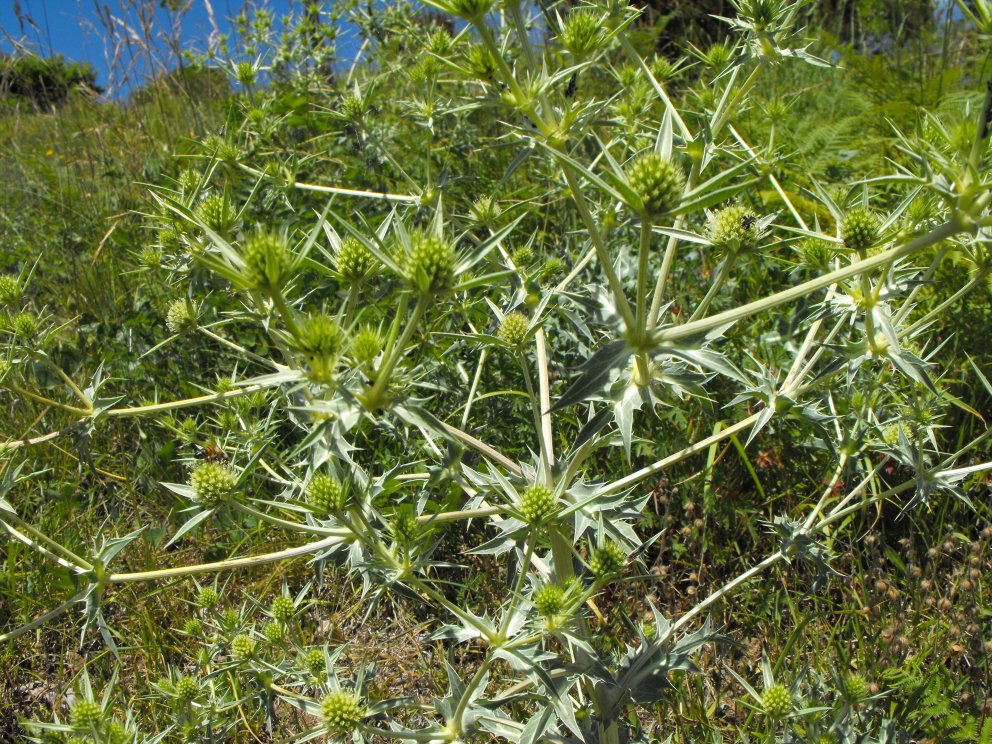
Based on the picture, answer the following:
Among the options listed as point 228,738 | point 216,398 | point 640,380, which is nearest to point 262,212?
point 216,398

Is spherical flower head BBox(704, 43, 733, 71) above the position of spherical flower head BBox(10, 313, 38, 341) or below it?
below

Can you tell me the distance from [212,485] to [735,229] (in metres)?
1.14

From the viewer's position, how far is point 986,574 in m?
1.96

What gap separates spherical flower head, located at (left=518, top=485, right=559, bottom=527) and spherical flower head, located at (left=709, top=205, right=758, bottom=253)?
0.59 m

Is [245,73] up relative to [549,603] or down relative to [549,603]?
up

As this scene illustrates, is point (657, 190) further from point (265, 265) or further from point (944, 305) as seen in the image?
point (944, 305)

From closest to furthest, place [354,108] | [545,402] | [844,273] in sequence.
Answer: [844,273] < [545,402] < [354,108]

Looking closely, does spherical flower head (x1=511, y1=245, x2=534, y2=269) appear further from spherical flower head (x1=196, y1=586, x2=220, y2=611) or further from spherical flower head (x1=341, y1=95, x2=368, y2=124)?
spherical flower head (x1=196, y1=586, x2=220, y2=611)

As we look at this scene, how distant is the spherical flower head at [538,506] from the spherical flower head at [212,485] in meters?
0.54

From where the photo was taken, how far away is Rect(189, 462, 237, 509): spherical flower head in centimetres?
129

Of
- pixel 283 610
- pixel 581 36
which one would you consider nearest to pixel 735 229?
pixel 581 36

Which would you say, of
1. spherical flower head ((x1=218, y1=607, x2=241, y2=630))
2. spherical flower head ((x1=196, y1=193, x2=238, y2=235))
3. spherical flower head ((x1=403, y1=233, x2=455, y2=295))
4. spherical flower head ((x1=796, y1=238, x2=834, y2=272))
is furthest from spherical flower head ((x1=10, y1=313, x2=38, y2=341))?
spherical flower head ((x1=796, y1=238, x2=834, y2=272))

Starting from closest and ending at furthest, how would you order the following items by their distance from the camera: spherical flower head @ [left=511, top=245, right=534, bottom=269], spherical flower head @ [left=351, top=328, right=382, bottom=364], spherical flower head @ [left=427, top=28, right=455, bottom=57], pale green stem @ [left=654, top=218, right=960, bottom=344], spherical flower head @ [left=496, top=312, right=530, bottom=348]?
1. pale green stem @ [left=654, top=218, right=960, bottom=344]
2. spherical flower head @ [left=351, top=328, right=382, bottom=364]
3. spherical flower head @ [left=496, top=312, right=530, bottom=348]
4. spherical flower head @ [left=427, top=28, right=455, bottom=57]
5. spherical flower head @ [left=511, top=245, right=534, bottom=269]

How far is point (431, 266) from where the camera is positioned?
1.00 meters
